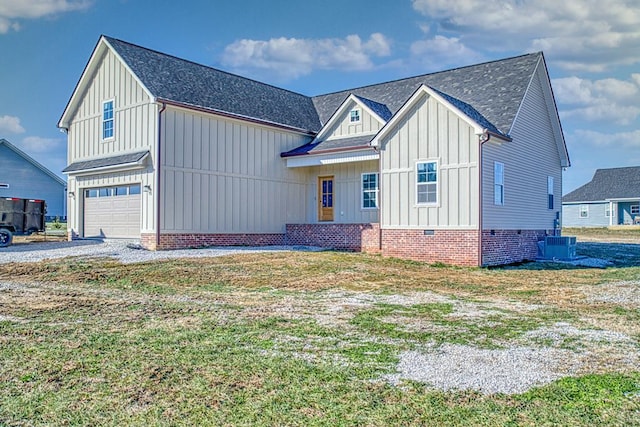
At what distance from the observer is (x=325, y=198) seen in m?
22.0

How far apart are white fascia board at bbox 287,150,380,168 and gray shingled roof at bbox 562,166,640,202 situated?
112 ft

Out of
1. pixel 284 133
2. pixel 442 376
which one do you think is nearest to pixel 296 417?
pixel 442 376

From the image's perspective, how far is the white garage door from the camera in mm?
18812

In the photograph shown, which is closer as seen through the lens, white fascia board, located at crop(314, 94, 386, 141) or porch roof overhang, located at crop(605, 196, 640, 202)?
white fascia board, located at crop(314, 94, 386, 141)

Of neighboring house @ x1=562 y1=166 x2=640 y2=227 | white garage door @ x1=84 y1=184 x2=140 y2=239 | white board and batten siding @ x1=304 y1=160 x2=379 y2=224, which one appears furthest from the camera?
neighboring house @ x1=562 y1=166 x2=640 y2=227

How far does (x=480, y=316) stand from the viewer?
785cm

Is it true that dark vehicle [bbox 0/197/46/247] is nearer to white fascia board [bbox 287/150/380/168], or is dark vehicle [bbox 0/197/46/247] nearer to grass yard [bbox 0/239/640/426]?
grass yard [bbox 0/239/640/426]

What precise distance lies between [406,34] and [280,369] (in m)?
18.8

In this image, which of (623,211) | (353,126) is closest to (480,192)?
(353,126)

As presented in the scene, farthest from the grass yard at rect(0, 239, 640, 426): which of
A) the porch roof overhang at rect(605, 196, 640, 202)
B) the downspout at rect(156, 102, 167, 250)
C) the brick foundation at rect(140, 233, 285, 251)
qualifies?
the porch roof overhang at rect(605, 196, 640, 202)

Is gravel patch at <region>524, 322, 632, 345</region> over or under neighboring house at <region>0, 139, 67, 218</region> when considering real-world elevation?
under

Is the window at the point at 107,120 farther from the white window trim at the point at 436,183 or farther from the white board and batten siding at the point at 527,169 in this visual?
the white board and batten siding at the point at 527,169

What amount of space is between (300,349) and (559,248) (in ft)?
50.3

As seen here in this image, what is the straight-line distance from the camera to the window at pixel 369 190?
20000 millimetres
